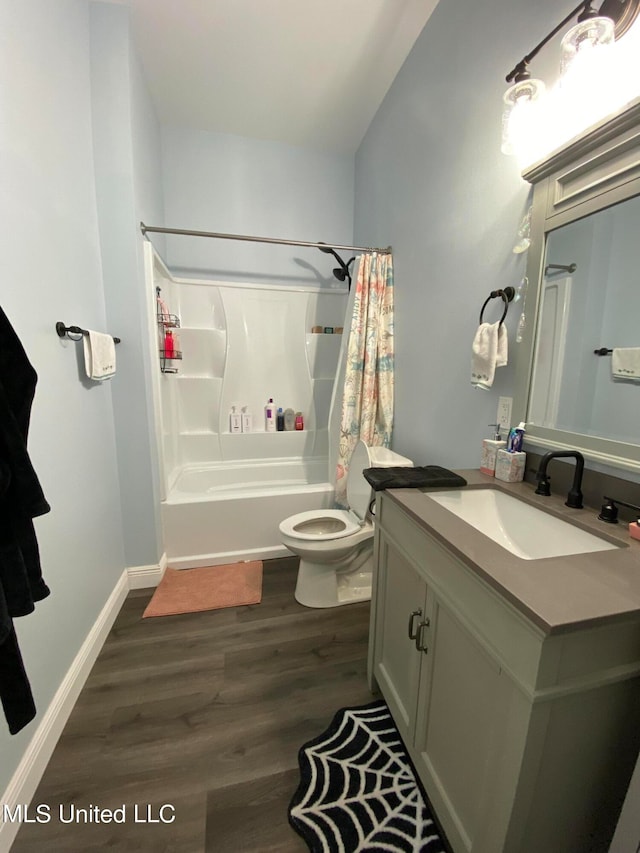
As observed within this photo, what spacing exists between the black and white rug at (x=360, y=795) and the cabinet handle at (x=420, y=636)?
50 centimetres

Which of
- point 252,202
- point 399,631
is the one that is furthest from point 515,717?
point 252,202

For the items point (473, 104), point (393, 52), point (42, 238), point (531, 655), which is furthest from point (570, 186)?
point (42, 238)

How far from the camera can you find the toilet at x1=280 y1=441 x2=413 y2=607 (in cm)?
175

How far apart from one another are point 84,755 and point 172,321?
2298 mm

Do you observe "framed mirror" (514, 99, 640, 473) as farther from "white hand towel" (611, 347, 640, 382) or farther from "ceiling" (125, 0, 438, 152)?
"ceiling" (125, 0, 438, 152)

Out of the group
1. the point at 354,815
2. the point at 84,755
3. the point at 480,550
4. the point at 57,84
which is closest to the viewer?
the point at 480,550

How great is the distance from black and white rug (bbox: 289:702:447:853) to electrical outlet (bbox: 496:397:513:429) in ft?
3.80

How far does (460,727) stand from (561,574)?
0.46 metres

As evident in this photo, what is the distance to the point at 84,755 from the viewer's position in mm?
1143

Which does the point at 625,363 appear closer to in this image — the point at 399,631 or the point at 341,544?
the point at 399,631

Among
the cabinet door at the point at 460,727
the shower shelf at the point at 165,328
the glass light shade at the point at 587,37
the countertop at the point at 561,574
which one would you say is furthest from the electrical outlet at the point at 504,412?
the shower shelf at the point at 165,328

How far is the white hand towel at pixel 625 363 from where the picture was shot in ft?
2.92

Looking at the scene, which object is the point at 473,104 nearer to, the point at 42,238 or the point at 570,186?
the point at 570,186

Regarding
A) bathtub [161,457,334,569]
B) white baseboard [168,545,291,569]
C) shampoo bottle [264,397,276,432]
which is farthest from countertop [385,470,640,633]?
shampoo bottle [264,397,276,432]
